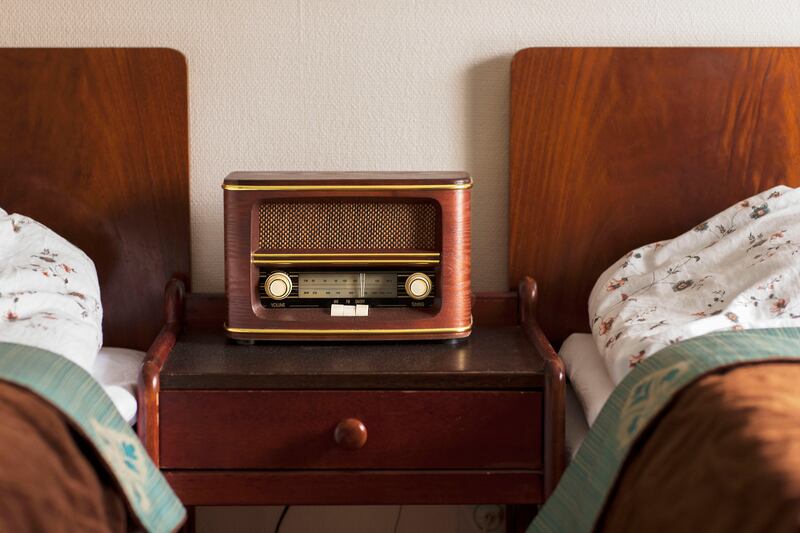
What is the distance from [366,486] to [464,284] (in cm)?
36

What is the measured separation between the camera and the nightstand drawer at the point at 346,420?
148cm

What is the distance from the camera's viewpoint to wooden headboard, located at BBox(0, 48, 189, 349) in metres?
1.80

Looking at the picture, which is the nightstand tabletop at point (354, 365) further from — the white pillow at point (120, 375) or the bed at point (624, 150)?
the bed at point (624, 150)

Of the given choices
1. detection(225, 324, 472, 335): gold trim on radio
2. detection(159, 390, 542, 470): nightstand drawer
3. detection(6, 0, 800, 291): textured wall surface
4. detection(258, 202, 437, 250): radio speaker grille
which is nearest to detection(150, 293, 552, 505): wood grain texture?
detection(159, 390, 542, 470): nightstand drawer

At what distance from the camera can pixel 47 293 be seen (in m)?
1.52

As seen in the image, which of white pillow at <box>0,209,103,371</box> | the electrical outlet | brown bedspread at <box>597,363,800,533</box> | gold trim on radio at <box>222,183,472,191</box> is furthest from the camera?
the electrical outlet

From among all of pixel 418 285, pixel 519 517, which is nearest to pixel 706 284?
pixel 418 285

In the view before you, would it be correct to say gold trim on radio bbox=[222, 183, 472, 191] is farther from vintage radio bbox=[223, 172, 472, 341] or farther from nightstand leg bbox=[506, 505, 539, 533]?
nightstand leg bbox=[506, 505, 539, 533]

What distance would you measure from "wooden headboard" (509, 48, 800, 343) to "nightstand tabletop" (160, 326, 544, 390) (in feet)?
0.95

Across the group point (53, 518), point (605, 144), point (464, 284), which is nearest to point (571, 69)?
point (605, 144)

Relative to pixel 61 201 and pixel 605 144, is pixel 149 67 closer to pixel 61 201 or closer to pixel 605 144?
pixel 61 201

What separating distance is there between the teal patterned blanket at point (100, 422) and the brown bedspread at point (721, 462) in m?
0.55

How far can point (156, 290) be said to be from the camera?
6.07 ft

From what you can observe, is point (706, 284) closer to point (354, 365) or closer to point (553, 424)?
point (553, 424)
